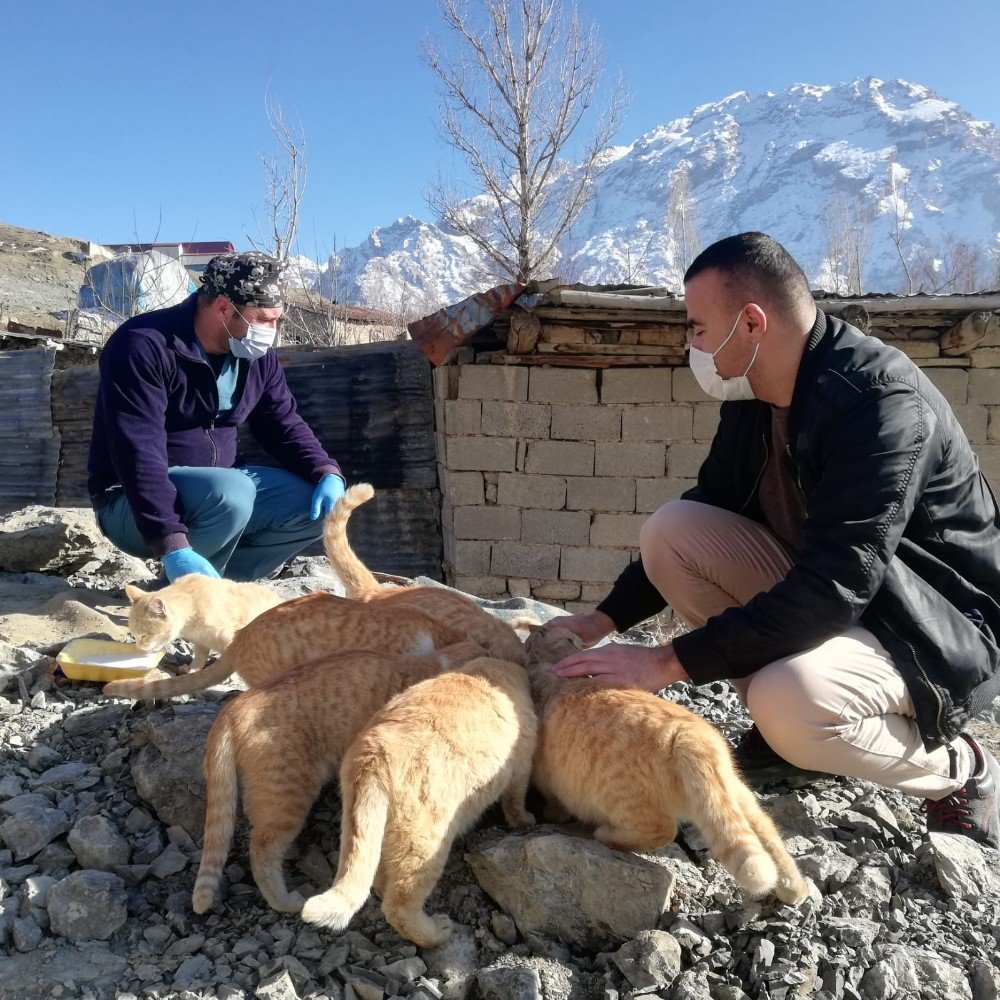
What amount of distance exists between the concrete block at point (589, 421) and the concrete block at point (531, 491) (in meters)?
0.49

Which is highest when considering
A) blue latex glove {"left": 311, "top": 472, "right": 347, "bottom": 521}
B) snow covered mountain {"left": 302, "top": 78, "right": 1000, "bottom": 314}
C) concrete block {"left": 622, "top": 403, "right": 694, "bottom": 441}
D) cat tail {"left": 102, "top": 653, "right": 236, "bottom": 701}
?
snow covered mountain {"left": 302, "top": 78, "right": 1000, "bottom": 314}

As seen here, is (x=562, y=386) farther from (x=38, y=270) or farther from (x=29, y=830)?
(x=38, y=270)

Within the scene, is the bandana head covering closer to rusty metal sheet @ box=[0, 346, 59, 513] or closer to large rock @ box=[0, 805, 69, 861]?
large rock @ box=[0, 805, 69, 861]

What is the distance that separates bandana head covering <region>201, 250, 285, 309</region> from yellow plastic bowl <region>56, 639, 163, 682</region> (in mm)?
2032

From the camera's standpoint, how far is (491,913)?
2373 millimetres

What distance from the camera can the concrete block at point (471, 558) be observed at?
7.72 metres

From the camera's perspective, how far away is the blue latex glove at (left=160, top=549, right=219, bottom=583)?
13.8 ft

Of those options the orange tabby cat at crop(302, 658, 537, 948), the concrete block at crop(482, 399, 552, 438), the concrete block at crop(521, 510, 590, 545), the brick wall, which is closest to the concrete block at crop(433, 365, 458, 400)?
the brick wall

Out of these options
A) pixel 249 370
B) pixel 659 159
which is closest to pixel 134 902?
pixel 249 370

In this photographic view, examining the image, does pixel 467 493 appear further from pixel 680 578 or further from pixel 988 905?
pixel 988 905

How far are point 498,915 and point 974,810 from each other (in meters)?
1.72

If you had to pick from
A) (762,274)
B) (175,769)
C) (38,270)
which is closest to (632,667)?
(762,274)

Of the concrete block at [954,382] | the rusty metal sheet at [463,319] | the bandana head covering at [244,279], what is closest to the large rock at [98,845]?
the bandana head covering at [244,279]

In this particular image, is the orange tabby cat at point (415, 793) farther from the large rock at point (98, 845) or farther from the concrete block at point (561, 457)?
the concrete block at point (561, 457)
